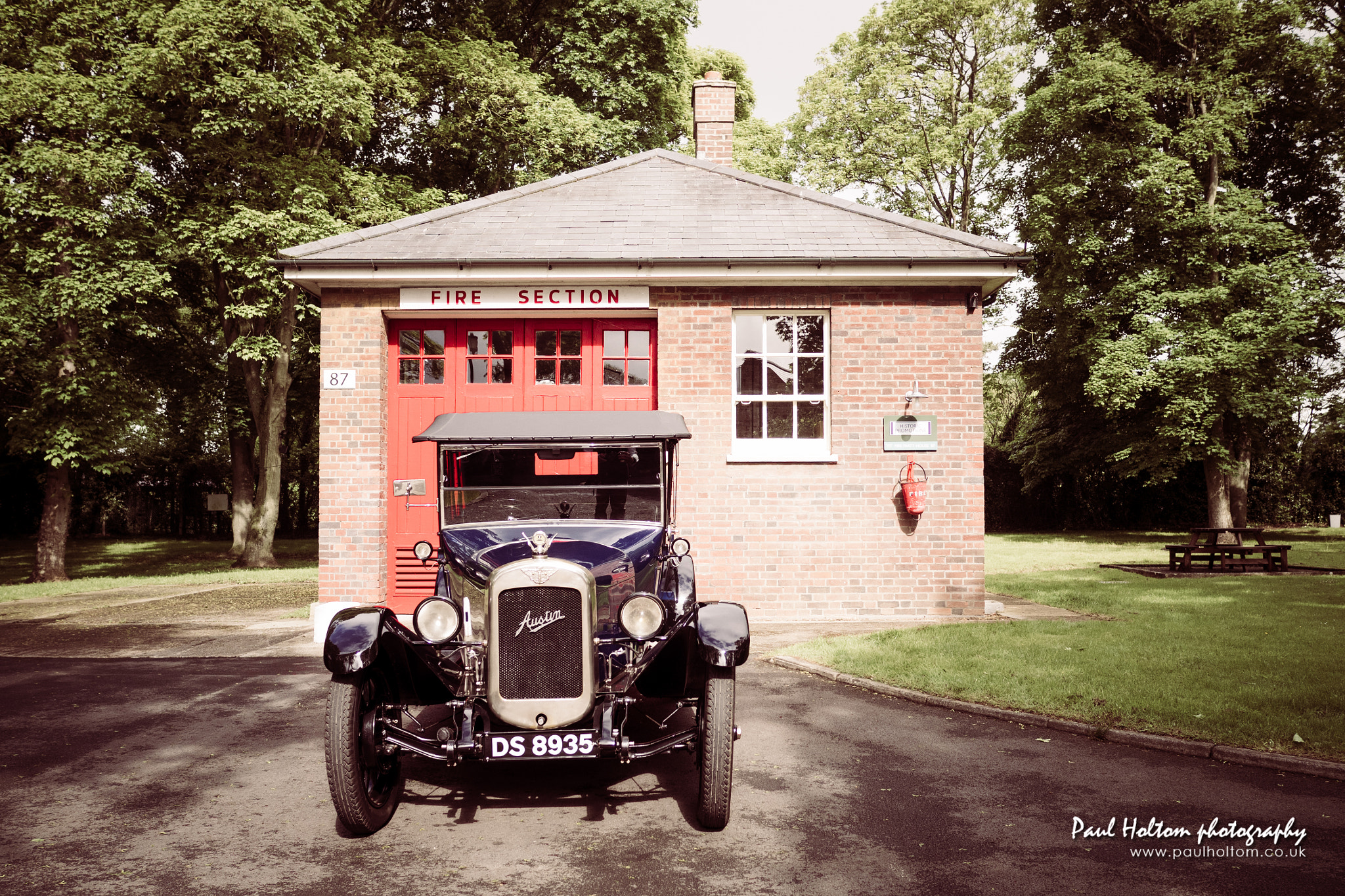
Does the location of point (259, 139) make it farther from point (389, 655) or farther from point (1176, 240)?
point (1176, 240)

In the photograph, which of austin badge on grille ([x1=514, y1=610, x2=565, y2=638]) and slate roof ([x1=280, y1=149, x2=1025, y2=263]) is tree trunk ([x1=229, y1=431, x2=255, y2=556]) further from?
austin badge on grille ([x1=514, y1=610, x2=565, y2=638])

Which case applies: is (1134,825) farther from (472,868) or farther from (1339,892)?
(472,868)

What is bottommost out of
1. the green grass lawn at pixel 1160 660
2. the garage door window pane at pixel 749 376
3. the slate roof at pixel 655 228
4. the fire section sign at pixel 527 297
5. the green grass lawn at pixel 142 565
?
the green grass lawn at pixel 142 565

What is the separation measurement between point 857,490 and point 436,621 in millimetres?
6840

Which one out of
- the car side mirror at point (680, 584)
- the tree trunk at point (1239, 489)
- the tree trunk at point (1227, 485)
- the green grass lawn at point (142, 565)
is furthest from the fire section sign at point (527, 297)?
the tree trunk at point (1239, 489)

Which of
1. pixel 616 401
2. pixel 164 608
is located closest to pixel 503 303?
pixel 616 401

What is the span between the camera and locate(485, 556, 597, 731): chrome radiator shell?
13.2 ft

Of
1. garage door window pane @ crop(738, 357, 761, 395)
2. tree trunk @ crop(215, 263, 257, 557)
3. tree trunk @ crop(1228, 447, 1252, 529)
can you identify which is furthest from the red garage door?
tree trunk @ crop(1228, 447, 1252, 529)

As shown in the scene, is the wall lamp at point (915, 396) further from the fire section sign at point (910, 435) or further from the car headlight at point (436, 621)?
the car headlight at point (436, 621)

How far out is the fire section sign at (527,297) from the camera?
10312 millimetres

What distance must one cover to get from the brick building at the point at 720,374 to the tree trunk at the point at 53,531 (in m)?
9.99

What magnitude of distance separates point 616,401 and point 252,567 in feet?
39.4

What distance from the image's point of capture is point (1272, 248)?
64.8 feet

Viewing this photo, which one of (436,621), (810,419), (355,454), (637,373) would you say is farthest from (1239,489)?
(436,621)
